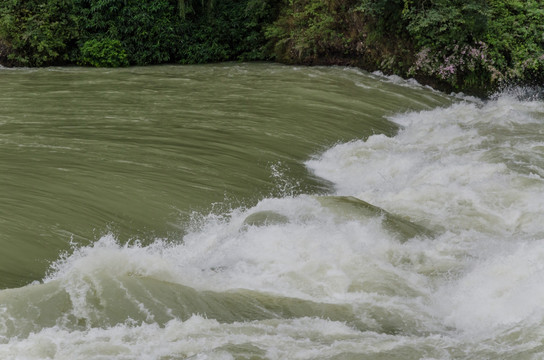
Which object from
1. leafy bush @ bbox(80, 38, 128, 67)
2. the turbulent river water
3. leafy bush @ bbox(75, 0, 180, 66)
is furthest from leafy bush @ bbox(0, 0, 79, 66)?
the turbulent river water

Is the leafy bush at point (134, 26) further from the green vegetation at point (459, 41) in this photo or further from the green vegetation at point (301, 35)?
the green vegetation at point (459, 41)

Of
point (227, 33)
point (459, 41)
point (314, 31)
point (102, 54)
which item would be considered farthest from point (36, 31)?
point (459, 41)

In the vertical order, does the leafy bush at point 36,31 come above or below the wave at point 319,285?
above

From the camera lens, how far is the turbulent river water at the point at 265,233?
4105 millimetres

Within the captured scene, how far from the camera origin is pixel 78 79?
48.0 ft

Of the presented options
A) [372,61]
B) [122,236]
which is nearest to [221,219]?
[122,236]

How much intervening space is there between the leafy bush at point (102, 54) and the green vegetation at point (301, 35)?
0.03 metres

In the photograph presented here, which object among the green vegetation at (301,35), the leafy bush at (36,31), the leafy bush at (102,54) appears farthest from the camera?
the leafy bush at (102,54)

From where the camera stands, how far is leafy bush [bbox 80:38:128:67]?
18188mm

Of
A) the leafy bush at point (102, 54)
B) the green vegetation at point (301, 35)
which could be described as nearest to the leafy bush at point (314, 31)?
the green vegetation at point (301, 35)

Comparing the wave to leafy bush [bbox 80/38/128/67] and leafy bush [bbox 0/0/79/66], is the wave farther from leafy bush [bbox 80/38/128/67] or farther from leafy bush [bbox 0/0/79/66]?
leafy bush [bbox 0/0/79/66]

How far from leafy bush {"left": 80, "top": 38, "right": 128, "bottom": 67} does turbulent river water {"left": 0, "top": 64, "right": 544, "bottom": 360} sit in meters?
7.20

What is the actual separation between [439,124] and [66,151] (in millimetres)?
6350

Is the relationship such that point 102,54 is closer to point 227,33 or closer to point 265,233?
point 227,33
